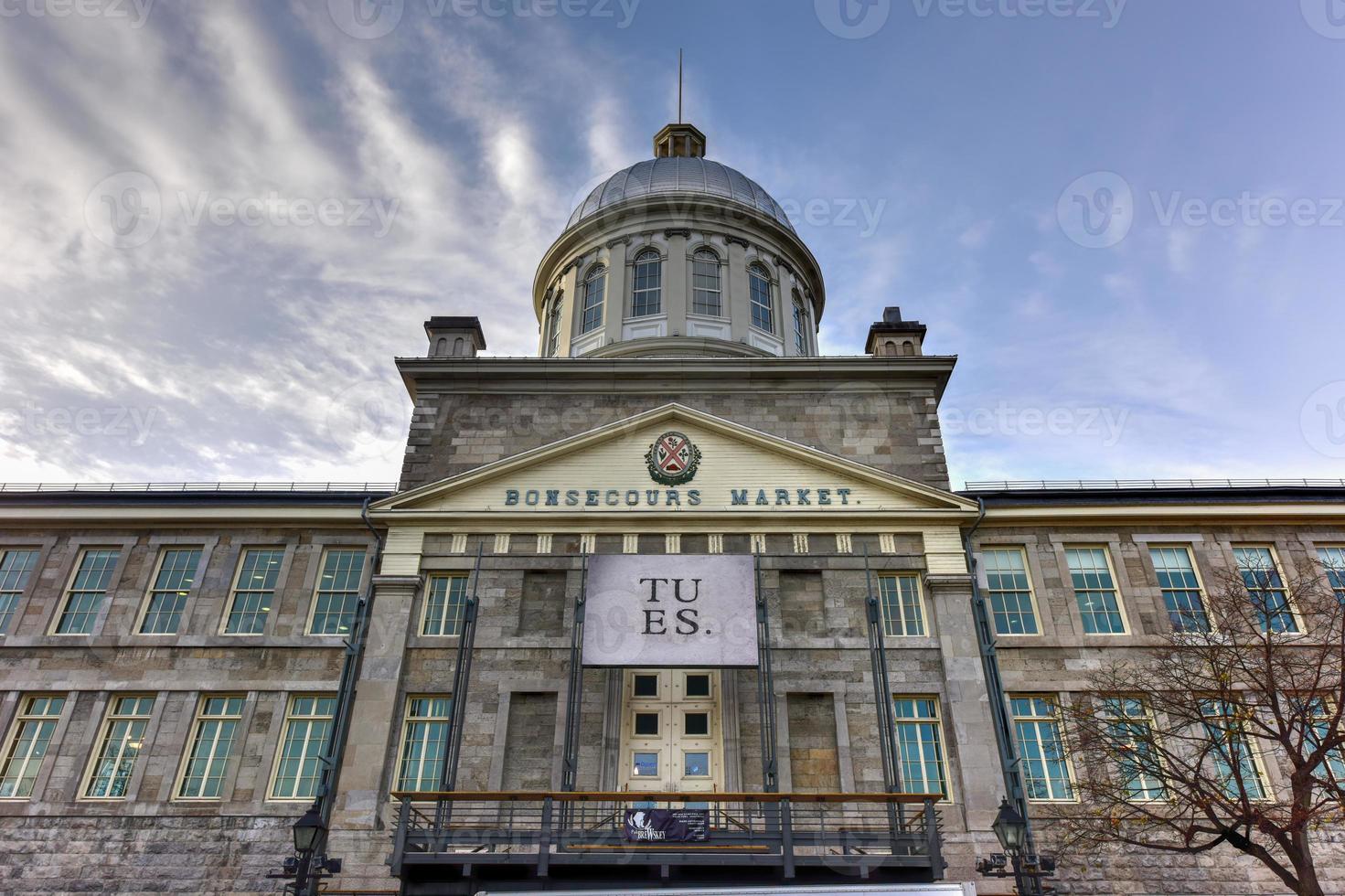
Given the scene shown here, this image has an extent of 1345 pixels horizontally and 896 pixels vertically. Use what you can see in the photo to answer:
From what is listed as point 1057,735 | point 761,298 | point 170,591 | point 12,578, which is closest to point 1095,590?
point 1057,735

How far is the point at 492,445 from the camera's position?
23469 mm

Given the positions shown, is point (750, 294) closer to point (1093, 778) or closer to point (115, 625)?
point (1093, 778)

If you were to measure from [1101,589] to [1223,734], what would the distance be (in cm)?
490

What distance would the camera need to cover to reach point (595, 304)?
31.2 m

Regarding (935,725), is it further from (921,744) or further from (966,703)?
(966,703)

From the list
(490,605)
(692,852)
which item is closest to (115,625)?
(490,605)

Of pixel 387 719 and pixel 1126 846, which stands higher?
pixel 387 719

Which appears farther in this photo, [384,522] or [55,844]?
[384,522]

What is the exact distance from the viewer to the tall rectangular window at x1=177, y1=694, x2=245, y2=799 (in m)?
19.5

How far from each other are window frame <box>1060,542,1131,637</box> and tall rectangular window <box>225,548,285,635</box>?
1948 centimetres

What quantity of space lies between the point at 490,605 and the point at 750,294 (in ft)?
50.3

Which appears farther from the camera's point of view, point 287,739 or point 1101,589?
point 1101,589

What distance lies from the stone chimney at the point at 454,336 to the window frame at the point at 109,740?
446 inches

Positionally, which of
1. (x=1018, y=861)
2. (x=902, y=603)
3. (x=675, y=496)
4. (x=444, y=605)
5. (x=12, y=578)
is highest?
(x=675, y=496)
